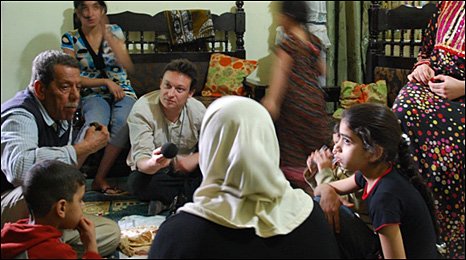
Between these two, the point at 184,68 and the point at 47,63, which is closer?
the point at 47,63

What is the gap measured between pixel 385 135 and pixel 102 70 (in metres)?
0.55

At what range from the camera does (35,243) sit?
1.03 m

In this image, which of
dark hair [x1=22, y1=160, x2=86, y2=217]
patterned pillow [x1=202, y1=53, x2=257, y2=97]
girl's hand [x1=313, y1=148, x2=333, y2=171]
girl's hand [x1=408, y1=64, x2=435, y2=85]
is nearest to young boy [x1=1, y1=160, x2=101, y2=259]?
dark hair [x1=22, y1=160, x2=86, y2=217]

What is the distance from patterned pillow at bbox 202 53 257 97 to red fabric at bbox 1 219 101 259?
417mm

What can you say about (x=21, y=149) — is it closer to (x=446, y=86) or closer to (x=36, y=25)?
(x=36, y=25)

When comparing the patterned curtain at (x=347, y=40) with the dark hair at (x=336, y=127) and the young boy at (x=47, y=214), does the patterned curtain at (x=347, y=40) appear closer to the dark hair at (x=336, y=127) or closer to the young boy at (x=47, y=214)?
the dark hair at (x=336, y=127)

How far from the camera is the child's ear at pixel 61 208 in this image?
1.05 meters

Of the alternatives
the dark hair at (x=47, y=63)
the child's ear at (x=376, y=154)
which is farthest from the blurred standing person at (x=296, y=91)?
the dark hair at (x=47, y=63)

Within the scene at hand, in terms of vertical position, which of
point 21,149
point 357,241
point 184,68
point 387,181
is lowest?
point 357,241

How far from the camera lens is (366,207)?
3.98 feet

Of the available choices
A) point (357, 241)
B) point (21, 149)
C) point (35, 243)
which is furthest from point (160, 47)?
point (357, 241)

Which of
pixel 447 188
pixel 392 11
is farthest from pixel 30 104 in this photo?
pixel 447 188

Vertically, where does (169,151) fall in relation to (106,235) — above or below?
above

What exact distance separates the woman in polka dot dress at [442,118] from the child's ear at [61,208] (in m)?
0.70
